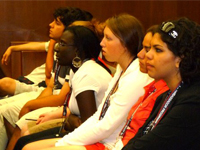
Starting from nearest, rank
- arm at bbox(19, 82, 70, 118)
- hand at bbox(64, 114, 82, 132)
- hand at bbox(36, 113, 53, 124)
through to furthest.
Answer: hand at bbox(64, 114, 82, 132)
hand at bbox(36, 113, 53, 124)
arm at bbox(19, 82, 70, 118)

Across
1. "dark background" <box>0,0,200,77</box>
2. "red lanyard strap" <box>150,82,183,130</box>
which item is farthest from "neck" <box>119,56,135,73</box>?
"dark background" <box>0,0,200,77</box>

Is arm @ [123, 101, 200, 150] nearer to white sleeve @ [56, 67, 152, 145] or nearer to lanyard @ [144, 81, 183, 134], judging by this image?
lanyard @ [144, 81, 183, 134]

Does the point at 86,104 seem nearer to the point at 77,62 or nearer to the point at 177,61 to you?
the point at 77,62

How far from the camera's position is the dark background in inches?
211

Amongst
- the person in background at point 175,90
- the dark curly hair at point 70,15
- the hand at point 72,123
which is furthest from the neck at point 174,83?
the dark curly hair at point 70,15

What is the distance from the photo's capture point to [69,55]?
2.86m

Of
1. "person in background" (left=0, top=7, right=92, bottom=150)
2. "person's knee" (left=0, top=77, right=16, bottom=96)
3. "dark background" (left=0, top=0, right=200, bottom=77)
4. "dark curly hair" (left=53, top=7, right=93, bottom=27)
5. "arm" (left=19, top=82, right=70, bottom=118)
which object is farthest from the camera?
"dark background" (left=0, top=0, right=200, bottom=77)

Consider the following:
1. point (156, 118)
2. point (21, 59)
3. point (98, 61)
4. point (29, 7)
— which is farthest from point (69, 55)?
point (29, 7)

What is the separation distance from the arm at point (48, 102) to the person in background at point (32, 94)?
0.03 meters

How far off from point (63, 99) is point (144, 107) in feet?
4.36

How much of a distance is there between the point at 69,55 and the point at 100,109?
577mm

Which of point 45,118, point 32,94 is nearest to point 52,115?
point 45,118

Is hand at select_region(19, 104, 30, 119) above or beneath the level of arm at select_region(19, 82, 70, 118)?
beneath

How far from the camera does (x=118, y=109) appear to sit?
221cm
